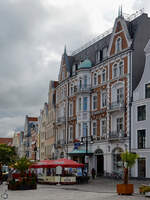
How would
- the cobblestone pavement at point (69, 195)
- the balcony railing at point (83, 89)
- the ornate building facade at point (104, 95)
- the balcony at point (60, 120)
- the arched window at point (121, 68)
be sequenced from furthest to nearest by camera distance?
the balcony at point (60, 120) → the balcony railing at point (83, 89) → the arched window at point (121, 68) → the ornate building facade at point (104, 95) → the cobblestone pavement at point (69, 195)

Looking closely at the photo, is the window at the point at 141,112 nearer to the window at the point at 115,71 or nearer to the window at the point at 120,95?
the window at the point at 120,95

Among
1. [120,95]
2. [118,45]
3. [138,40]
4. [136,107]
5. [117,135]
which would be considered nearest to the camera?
[136,107]

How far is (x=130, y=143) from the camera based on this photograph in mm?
42844

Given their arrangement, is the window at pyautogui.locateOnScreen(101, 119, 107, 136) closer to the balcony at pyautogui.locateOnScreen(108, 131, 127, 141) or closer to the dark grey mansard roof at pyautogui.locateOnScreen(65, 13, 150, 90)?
the balcony at pyautogui.locateOnScreen(108, 131, 127, 141)

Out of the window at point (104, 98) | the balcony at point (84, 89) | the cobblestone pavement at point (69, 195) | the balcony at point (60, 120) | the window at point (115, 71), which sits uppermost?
the window at point (115, 71)

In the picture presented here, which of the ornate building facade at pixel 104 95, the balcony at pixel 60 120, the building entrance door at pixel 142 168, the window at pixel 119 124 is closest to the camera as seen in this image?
the building entrance door at pixel 142 168

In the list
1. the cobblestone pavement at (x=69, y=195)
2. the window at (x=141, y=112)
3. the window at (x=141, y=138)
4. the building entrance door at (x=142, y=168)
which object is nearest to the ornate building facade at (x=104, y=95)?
A: the window at (x=141, y=138)

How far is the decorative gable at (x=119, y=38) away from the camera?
150 feet

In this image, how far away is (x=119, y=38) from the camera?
4734 centimetres

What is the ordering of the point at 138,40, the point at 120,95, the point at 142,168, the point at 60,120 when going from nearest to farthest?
1. the point at 142,168
2. the point at 138,40
3. the point at 120,95
4. the point at 60,120

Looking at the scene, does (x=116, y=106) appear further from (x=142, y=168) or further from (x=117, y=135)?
(x=142, y=168)

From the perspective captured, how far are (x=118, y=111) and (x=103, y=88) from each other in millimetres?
5426

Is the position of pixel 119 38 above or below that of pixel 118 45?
above

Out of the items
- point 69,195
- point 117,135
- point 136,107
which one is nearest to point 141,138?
point 136,107
